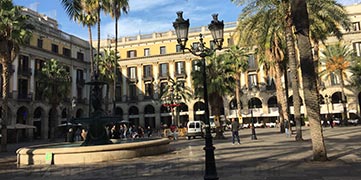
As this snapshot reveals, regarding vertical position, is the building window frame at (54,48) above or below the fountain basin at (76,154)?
above

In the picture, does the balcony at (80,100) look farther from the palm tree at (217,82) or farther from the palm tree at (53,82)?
the palm tree at (217,82)

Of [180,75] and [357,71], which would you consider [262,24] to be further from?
[180,75]

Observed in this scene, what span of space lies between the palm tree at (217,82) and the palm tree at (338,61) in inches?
890

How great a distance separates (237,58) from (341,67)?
14.5 m

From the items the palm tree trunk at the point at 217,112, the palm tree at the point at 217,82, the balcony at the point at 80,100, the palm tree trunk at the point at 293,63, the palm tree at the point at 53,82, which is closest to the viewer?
the palm tree trunk at the point at 293,63

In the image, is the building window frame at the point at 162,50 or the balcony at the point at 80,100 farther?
the building window frame at the point at 162,50

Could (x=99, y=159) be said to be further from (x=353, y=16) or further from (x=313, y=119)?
(x=353, y=16)

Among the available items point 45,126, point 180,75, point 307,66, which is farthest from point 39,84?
point 307,66

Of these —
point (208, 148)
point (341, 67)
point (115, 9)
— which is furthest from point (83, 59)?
point (208, 148)

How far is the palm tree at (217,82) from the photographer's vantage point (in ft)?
89.7

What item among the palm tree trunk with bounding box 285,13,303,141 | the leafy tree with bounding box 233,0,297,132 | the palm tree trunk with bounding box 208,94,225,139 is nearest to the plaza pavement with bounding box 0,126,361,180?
the palm tree trunk with bounding box 285,13,303,141

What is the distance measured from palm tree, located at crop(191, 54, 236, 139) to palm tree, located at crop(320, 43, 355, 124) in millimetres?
22596

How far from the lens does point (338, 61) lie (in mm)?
44656

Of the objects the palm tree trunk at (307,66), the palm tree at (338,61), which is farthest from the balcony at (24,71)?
the palm tree at (338,61)
